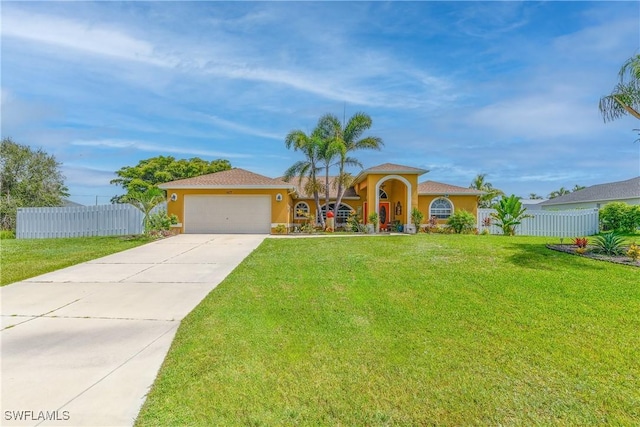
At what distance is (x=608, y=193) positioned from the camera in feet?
93.1

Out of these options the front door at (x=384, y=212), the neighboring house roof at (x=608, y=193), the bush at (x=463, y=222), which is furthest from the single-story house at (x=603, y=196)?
the front door at (x=384, y=212)

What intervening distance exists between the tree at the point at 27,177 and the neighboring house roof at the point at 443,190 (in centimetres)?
2940

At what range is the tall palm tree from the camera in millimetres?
20406

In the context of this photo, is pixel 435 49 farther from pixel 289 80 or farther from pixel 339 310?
pixel 339 310

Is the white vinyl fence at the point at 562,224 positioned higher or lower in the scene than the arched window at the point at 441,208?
Answer: lower

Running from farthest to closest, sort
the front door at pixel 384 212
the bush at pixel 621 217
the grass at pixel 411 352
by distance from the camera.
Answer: the front door at pixel 384 212 < the bush at pixel 621 217 < the grass at pixel 411 352

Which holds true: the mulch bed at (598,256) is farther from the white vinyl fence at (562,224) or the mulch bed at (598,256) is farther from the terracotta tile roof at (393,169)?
the white vinyl fence at (562,224)

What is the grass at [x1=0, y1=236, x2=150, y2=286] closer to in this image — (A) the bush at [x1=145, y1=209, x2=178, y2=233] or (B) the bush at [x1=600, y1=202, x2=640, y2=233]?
(A) the bush at [x1=145, y1=209, x2=178, y2=233]

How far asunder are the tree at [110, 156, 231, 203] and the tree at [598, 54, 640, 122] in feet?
108

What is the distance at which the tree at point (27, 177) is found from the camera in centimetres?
2356

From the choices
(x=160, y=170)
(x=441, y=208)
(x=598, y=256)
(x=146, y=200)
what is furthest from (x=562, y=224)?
(x=160, y=170)

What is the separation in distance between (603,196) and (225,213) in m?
33.0

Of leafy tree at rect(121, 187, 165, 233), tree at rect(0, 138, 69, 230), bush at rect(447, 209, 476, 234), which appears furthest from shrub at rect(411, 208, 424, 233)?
tree at rect(0, 138, 69, 230)

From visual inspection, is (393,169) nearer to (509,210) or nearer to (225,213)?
(509,210)
